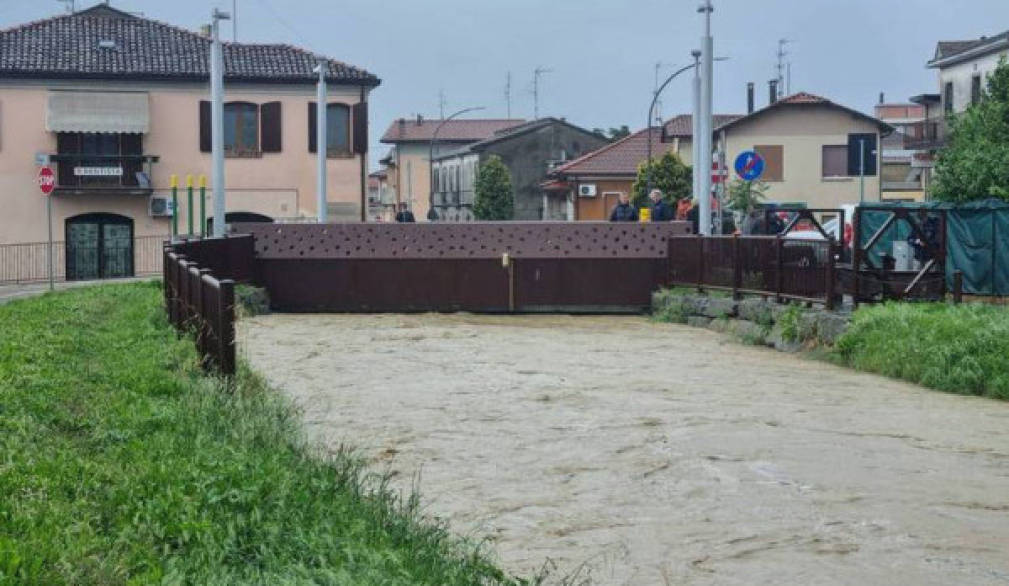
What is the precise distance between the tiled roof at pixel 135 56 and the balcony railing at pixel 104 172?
116 inches

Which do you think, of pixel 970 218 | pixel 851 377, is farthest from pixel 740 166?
pixel 851 377

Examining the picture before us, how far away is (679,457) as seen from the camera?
39.8ft

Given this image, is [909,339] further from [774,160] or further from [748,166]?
[774,160]

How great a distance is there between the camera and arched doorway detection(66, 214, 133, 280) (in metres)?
53.1

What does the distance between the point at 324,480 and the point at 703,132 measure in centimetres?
2457

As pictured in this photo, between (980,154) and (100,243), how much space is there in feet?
94.1

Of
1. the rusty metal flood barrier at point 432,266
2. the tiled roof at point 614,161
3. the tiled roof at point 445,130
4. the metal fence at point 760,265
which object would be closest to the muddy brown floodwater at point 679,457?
the metal fence at point 760,265

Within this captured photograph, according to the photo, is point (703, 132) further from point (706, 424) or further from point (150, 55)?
point (150, 55)

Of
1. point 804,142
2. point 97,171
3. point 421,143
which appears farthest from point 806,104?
point 421,143

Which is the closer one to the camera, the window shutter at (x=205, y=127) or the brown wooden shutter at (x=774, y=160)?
the window shutter at (x=205, y=127)

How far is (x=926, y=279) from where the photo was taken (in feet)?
67.9

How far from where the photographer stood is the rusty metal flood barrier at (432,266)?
30.3 metres

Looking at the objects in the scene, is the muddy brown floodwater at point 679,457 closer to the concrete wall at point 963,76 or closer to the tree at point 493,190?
the concrete wall at point 963,76

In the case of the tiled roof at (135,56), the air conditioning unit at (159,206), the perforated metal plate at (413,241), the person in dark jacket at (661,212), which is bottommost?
the perforated metal plate at (413,241)
